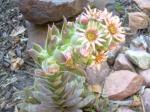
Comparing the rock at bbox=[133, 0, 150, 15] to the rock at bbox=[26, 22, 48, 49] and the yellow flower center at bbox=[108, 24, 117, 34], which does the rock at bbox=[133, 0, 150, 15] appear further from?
the yellow flower center at bbox=[108, 24, 117, 34]

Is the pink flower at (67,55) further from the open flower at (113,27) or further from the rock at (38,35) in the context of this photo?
the rock at (38,35)

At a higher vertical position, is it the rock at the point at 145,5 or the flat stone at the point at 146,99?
the rock at the point at 145,5

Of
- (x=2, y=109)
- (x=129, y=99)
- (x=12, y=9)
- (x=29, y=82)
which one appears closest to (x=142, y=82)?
(x=129, y=99)

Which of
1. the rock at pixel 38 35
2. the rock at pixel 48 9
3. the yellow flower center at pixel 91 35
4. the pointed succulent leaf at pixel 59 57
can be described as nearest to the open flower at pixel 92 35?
the yellow flower center at pixel 91 35

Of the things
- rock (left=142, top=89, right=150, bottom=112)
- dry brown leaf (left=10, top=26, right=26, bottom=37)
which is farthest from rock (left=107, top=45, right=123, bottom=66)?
dry brown leaf (left=10, top=26, right=26, bottom=37)

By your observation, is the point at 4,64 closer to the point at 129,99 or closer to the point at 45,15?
the point at 45,15

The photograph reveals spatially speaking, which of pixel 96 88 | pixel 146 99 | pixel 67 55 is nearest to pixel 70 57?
pixel 67 55
